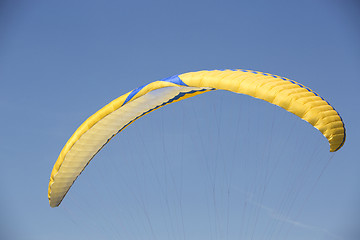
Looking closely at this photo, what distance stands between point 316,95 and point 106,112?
6.87 metres

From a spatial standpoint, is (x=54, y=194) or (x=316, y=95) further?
(x=54, y=194)

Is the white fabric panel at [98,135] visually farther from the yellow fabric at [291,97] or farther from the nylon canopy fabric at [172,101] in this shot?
the yellow fabric at [291,97]

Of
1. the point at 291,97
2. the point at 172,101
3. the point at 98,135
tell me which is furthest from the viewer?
the point at 98,135

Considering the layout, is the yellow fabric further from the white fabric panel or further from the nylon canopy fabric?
the white fabric panel

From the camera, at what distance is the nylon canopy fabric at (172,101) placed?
1354 cm

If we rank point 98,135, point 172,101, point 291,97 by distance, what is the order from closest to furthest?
point 291,97 → point 172,101 → point 98,135

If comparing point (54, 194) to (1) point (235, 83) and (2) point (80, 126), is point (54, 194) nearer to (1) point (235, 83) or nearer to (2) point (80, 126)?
(2) point (80, 126)

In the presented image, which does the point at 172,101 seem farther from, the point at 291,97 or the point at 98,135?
the point at 291,97

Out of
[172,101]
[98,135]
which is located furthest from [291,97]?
[98,135]

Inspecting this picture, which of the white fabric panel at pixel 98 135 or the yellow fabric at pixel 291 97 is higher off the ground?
the yellow fabric at pixel 291 97

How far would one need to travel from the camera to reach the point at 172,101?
1756 centimetres

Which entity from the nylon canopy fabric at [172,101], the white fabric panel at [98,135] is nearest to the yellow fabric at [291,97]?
the nylon canopy fabric at [172,101]

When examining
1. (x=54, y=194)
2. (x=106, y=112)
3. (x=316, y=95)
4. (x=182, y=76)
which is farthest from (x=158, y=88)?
(x=54, y=194)

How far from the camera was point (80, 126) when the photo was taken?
1884 cm
